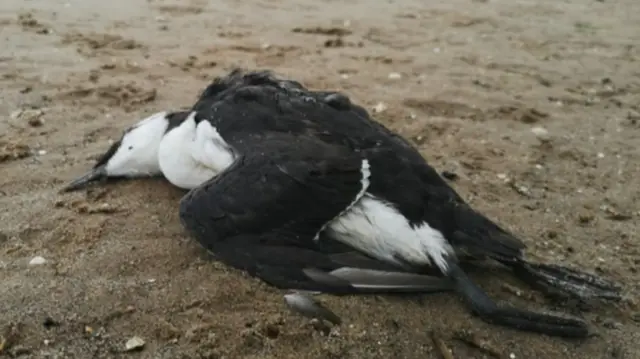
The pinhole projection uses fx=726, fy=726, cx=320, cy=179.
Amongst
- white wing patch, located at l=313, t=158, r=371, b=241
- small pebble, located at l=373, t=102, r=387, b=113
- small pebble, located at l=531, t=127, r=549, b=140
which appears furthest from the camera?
small pebble, located at l=373, t=102, r=387, b=113

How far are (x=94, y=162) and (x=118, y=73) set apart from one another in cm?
144

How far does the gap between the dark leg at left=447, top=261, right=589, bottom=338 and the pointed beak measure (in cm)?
192

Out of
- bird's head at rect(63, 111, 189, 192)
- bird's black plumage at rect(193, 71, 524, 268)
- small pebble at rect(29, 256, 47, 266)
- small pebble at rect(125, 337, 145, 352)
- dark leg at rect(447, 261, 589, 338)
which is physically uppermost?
bird's black plumage at rect(193, 71, 524, 268)

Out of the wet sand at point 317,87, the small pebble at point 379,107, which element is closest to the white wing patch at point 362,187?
the wet sand at point 317,87

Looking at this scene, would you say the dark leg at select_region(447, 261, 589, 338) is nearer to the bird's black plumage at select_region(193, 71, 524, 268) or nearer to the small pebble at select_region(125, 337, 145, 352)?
the bird's black plumage at select_region(193, 71, 524, 268)

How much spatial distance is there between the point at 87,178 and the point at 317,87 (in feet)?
6.41

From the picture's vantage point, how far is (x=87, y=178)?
353 centimetres

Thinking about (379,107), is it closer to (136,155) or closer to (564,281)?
(136,155)

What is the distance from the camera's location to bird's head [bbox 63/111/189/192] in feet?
11.5

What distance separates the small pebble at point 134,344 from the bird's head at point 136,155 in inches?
51.6

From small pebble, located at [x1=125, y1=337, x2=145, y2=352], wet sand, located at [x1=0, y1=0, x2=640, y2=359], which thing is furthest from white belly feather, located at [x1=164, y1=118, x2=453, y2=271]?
small pebble, located at [x1=125, y1=337, x2=145, y2=352]

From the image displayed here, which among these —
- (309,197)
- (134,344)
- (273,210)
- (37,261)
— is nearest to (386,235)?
(309,197)

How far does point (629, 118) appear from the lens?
191 inches

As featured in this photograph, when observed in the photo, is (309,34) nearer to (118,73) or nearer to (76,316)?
(118,73)
